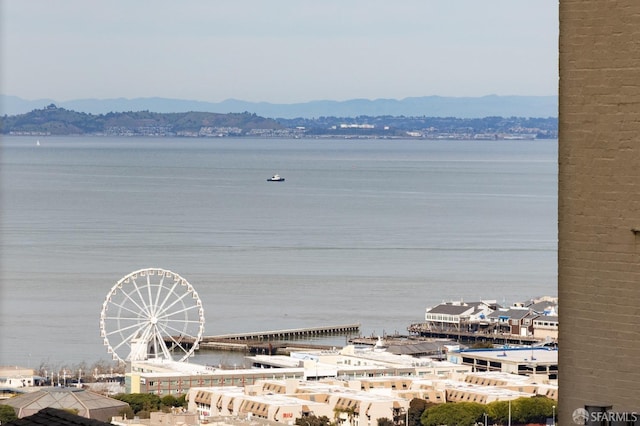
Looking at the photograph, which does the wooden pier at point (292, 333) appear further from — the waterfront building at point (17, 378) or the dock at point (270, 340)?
the waterfront building at point (17, 378)

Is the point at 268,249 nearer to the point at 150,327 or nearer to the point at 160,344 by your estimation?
the point at 160,344

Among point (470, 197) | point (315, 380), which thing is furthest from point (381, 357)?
point (470, 197)

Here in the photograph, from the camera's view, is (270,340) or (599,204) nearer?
(599,204)

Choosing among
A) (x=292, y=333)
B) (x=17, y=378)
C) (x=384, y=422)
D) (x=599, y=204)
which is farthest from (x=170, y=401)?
(x=599, y=204)

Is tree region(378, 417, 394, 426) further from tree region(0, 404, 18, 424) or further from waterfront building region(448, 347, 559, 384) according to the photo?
waterfront building region(448, 347, 559, 384)

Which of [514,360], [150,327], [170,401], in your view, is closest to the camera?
[170,401]

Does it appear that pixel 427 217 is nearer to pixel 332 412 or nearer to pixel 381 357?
pixel 381 357
